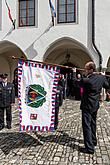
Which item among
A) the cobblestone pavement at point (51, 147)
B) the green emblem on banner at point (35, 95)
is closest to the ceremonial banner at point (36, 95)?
the green emblem on banner at point (35, 95)

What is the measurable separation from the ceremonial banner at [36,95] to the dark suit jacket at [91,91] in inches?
29.2

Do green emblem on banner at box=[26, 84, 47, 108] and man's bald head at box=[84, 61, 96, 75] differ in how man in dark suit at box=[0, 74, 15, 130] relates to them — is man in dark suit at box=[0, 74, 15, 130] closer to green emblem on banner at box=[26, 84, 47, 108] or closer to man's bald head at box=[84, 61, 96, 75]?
green emblem on banner at box=[26, 84, 47, 108]

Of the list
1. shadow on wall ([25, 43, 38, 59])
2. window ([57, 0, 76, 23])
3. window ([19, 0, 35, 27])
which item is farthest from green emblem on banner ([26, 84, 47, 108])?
window ([19, 0, 35, 27])

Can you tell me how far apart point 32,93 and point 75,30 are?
8.83m

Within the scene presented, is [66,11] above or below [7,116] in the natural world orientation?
above

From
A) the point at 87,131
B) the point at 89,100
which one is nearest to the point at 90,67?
the point at 89,100

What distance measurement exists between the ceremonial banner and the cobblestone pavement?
47 centimetres

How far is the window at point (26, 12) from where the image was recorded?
13.8 meters

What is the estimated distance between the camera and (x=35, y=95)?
16.6ft

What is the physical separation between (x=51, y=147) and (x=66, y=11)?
1014 centimetres

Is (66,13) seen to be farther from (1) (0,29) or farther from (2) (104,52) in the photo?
(1) (0,29)

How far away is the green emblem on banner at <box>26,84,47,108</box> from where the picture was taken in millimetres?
5039

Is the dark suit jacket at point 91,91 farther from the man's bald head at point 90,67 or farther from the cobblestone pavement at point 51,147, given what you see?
the cobblestone pavement at point 51,147

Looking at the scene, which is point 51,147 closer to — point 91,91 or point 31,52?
point 91,91
